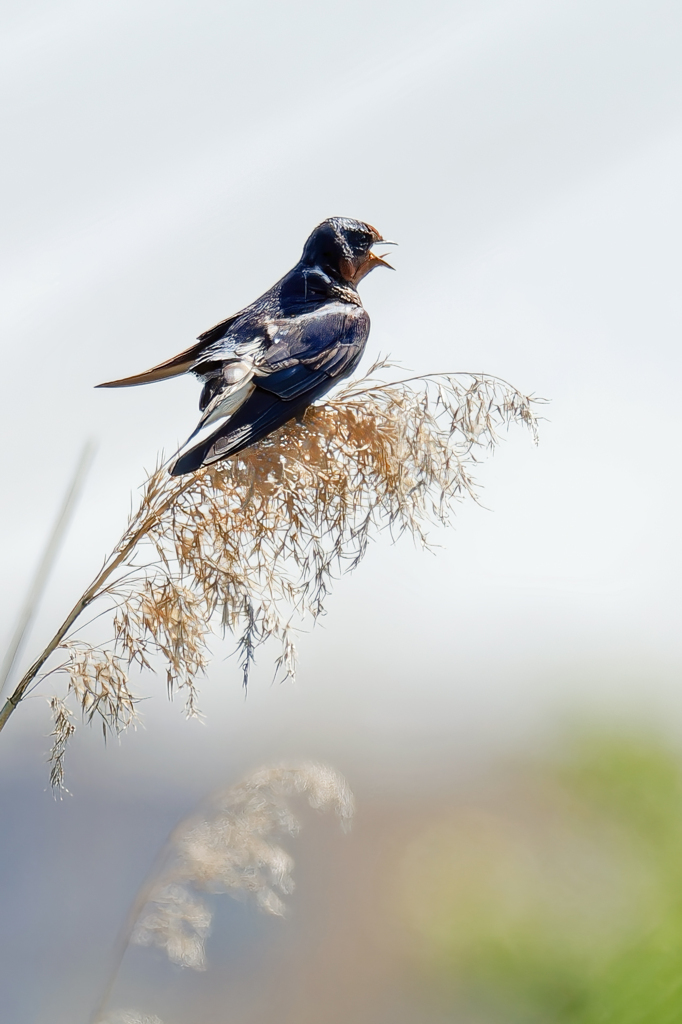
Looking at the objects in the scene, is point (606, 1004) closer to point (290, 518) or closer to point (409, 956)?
point (409, 956)

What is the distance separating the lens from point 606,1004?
696mm

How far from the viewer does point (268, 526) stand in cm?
65

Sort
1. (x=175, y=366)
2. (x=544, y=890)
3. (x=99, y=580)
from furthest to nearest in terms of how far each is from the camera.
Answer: (x=544, y=890), (x=175, y=366), (x=99, y=580)

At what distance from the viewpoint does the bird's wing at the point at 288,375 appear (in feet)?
1.86

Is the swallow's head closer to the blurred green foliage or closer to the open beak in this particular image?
the open beak

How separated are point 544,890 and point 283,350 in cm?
82

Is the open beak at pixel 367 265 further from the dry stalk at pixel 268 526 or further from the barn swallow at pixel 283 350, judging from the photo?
the dry stalk at pixel 268 526

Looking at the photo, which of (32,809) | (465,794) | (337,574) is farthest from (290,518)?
(465,794)

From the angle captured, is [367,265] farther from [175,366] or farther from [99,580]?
[99,580]

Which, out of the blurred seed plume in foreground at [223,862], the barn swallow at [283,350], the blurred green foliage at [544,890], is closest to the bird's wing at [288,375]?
the barn swallow at [283,350]

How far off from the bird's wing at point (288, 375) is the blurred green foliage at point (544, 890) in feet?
2.16

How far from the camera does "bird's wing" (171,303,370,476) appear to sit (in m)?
0.57

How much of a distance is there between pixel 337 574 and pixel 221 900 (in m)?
0.39

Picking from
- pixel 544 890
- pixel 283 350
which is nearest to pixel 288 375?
pixel 283 350
